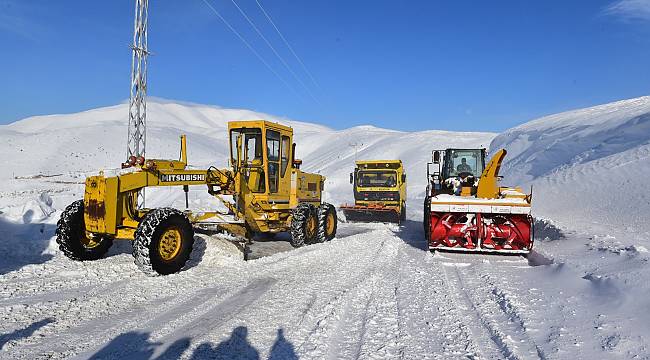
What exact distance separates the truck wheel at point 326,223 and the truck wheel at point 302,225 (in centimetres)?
15

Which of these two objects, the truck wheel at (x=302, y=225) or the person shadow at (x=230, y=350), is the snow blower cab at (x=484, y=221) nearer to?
the truck wheel at (x=302, y=225)

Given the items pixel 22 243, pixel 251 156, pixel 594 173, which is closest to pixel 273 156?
pixel 251 156

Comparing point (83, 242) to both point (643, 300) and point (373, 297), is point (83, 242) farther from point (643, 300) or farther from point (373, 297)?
point (643, 300)

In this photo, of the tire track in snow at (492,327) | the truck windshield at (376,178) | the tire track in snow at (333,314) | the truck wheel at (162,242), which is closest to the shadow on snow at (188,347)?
the tire track in snow at (333,314)

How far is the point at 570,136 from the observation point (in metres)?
33.1

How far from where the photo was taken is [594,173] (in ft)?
64.0

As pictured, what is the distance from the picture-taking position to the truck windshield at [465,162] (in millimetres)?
13078

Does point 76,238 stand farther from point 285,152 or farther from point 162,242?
point 285,152

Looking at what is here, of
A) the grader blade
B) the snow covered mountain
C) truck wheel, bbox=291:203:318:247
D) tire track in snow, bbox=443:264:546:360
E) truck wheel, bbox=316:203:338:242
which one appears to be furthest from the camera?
the snow covered mountain

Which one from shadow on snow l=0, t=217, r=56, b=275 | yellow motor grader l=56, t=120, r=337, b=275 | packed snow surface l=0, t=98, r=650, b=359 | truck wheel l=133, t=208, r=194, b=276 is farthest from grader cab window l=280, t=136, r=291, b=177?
shadow on snow l=0, t=217, r=56, b=275

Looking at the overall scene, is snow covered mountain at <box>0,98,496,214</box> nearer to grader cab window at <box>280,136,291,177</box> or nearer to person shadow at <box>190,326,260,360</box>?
grader cab window at <box>280,136,291,177</box>

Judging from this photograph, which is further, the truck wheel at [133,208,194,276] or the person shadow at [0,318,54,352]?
the truck wheel at [133,208,194,276]

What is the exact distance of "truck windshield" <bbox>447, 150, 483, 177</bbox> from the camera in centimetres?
1308

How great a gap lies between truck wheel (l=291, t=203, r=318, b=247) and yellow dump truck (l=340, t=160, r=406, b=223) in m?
6.47
